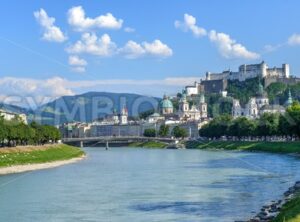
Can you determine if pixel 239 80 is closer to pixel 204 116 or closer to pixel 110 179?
pixel 204 116

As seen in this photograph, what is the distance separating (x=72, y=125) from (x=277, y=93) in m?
59.0

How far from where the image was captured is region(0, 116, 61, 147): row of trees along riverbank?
189ft

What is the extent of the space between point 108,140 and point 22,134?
189ft

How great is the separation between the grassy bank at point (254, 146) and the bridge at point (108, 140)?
7478 millimetres

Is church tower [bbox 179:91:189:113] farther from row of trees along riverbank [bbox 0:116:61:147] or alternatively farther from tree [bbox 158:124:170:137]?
row of trees along riverbank [bbox 0:116:61:147]

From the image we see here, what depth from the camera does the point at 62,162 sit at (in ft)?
187

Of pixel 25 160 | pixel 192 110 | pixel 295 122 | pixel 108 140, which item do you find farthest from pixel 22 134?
pixel 192 110

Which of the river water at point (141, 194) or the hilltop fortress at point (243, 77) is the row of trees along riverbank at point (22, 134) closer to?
the river water at point (141, 194)

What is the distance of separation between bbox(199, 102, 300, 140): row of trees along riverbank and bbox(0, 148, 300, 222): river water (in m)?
27.8

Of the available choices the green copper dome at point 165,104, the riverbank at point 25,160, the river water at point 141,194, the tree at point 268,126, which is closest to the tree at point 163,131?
the green copper dome at point 165,104

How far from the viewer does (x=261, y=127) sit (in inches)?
3447

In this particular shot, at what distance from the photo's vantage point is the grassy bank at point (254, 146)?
68.5 meters

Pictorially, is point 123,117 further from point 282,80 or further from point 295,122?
point 295,122

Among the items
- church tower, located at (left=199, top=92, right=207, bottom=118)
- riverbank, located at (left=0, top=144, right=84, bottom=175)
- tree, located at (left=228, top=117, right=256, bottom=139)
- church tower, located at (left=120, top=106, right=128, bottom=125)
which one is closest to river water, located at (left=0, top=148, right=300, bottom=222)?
riverbank, located at (left=0, top=144, right=84, bottom=175)
